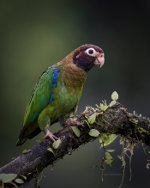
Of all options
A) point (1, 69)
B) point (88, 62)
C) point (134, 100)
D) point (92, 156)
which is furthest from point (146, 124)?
point (1, 69)

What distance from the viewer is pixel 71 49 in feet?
50.5

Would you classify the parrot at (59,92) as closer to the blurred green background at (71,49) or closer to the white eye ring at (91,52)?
the white eye ring at (91,52)

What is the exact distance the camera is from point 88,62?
6.14 metres

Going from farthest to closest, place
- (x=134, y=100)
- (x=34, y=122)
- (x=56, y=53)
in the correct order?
(x=56, y=53) < (x=134, y=100) < (x=34, y=122)

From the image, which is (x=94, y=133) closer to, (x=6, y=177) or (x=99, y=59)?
(x=6, y=177)

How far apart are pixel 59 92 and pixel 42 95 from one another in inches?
10.4

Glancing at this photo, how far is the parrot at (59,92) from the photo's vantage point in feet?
19.0

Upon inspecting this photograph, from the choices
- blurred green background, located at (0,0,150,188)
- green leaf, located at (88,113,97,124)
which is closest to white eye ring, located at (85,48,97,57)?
green leaf, located at (88,113,97,124)

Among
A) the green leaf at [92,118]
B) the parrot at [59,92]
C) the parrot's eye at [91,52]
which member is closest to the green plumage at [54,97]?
the parrot at [59,92]

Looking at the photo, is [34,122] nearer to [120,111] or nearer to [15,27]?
[120,111]

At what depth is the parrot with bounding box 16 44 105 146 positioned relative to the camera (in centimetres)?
580

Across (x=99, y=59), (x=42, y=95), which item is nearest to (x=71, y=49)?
(x=99, y=59)

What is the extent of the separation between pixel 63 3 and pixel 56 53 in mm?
5693

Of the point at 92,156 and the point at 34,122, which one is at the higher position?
the point at 34,122
